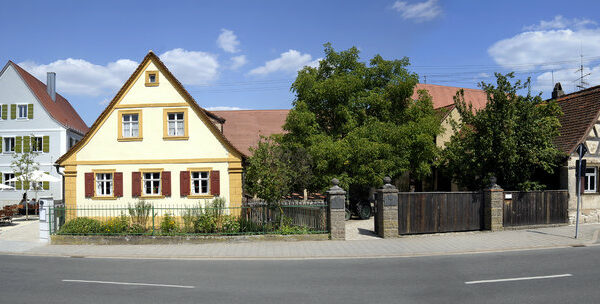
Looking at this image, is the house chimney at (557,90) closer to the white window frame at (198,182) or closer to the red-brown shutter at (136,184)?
the white window frame at (198,182)

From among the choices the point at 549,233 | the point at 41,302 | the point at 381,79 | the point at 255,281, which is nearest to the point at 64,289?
the point at 41,302

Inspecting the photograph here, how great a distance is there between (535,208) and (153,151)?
17.1m

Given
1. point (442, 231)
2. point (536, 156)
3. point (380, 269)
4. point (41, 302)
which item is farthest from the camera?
point (536, 156)

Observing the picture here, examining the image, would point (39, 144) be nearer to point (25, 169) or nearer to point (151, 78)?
point (25, 169)

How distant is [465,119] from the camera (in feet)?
62.3

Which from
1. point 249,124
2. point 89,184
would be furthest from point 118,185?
point 249,124

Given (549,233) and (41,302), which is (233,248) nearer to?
(41,302)

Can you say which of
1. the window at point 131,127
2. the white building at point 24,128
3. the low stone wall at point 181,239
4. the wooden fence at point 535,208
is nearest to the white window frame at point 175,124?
the window at point 131,127

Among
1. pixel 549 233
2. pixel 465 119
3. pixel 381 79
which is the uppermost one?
pixel 381 79

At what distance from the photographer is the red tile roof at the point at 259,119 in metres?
41.1

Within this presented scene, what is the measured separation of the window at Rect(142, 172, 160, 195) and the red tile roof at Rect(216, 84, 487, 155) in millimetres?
18046

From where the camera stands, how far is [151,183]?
2078 cm

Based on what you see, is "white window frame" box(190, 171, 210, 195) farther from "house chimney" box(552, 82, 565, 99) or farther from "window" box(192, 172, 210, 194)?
"house chimney" box(552, 82, 565, 99)

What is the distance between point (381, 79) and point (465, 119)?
6.29 m
